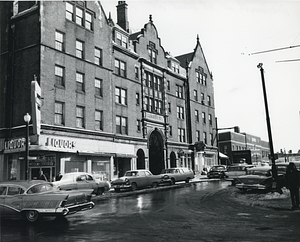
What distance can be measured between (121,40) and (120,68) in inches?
129

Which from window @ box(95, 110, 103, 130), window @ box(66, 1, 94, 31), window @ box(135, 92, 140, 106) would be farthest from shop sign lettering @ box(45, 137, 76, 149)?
window @ box(135, 92, 140, 106)

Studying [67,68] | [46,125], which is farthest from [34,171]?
[67,68]

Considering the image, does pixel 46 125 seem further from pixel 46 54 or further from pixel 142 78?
pixel 142 78

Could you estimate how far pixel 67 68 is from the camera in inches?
1075

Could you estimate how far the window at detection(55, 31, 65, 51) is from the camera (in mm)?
26894

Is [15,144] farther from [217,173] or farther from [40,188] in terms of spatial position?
[217,173]

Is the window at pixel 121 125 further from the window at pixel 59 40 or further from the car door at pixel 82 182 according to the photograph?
the car door at pixel 82 182

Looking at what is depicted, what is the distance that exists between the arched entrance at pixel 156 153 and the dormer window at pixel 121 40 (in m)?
11.0

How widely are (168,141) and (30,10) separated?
22.3m

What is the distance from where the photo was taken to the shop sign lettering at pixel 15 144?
75.5ft

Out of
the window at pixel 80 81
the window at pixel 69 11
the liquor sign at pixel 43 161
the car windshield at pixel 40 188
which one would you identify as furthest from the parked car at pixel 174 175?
the window at pixel 69 11

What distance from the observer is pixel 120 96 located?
33719mm

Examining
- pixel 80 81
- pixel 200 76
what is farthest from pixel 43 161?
pixel 200 76

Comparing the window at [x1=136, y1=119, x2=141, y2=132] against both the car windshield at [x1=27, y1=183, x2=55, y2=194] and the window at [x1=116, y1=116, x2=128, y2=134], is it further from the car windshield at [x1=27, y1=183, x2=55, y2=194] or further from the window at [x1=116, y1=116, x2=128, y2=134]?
the car windshield at [x1=27, y1=183, x2=55, y2=194]
